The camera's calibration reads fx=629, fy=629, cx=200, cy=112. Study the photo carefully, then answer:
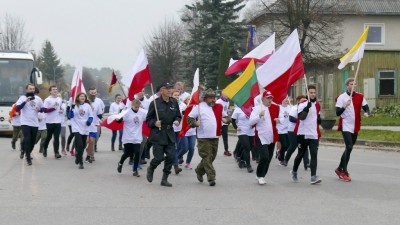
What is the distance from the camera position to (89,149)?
15.1 metres

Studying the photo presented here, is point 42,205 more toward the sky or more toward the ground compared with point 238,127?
more toward the ground

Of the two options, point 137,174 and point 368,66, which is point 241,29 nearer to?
point 368,66

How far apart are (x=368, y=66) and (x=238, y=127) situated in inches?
1262

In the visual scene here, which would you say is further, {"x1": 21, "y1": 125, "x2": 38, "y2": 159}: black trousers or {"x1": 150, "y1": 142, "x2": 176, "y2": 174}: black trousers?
{"x1": 21, "y1": 125, "x2": 38, "y2": 159}: black trousers

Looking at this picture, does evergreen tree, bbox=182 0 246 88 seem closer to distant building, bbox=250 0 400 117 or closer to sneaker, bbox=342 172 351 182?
distant building, bbox=250 0 400 117

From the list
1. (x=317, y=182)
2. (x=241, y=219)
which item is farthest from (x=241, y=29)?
(x=241, y=219)

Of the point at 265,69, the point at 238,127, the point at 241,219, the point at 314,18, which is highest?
the point at 314,18

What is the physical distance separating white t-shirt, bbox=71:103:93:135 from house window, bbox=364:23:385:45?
3540cm

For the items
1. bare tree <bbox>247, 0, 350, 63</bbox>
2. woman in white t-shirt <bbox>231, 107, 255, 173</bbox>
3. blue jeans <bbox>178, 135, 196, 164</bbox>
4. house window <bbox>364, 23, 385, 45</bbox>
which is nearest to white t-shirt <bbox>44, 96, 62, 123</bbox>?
blue jeans <bbox>178, 135, 196, 164</bbox>

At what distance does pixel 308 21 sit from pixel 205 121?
3091 centimetres

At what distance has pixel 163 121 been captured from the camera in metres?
11.1

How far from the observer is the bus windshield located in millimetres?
26052

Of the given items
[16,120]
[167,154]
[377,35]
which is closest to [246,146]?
[167,154]

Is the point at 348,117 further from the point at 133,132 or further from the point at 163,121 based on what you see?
the point at 133,132
